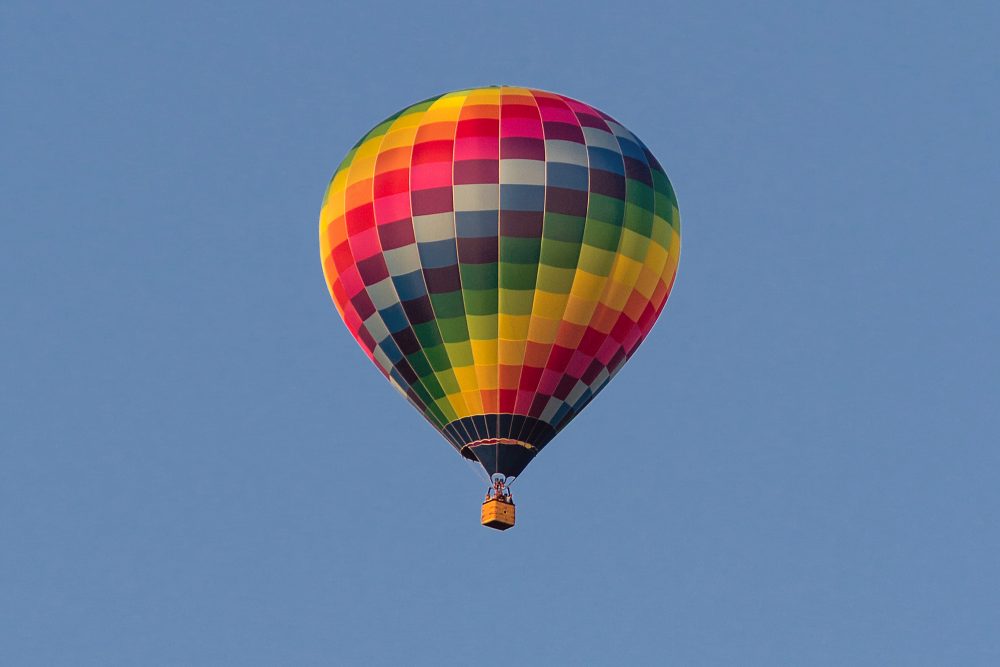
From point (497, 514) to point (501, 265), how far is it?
4.12m

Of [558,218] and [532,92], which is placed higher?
[532,92]

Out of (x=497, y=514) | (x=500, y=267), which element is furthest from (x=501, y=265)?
(x=497, y=514)

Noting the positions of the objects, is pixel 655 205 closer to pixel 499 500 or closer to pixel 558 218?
pixel 558 218

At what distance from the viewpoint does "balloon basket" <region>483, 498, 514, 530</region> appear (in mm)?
43969

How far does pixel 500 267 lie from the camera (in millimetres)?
44406

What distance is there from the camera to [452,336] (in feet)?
Answer: 147

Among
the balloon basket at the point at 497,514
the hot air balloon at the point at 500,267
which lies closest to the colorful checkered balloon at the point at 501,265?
the hot air balloon at the point at 500,267

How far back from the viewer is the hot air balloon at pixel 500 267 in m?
44.5

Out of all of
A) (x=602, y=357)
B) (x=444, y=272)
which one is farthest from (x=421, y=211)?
(x=602, y=357)

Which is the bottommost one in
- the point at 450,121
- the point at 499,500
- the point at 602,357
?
the point at 499,500

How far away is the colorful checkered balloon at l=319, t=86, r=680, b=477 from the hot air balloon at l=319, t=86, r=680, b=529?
0.02 meters

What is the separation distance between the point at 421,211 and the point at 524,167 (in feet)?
6.15

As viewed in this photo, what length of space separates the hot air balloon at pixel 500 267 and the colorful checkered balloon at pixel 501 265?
24 millimetres

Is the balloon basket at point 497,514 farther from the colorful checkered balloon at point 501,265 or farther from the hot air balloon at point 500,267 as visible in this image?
the colorful checkered balloon at point 501,265
